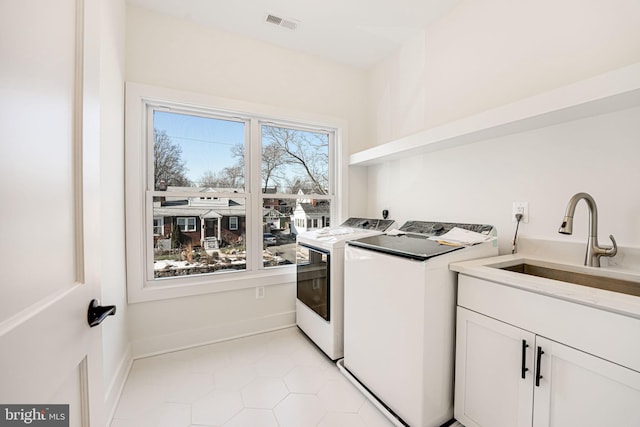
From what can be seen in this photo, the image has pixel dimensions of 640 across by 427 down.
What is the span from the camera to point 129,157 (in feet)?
6.64

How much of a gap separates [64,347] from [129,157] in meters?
1.77

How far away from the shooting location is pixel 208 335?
234 cm

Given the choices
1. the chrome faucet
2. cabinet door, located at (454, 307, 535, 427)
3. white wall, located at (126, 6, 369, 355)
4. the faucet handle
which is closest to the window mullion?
white wall, located at (126, 6, 369, 355)

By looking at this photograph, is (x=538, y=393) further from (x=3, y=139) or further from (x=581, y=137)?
(x=3, y=139)

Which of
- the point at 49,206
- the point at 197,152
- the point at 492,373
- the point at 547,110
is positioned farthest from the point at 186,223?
the point at 547,110

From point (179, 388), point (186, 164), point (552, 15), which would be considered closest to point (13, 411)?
point (179, 388)

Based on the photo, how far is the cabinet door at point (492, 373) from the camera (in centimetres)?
116

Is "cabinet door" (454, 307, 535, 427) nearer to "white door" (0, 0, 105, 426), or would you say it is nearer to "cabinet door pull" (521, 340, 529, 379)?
"cabinet door pull" (521, 340, 529, 379)

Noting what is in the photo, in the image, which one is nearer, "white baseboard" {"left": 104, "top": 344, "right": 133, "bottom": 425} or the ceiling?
"white baseboard" {"left": 104, "top": 344, "right": 133, "bottom": 425}

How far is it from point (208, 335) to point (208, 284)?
45 centimetres

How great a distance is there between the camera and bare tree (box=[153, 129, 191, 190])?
223cm

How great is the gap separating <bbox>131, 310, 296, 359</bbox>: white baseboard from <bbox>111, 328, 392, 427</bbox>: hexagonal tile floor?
0.20 ft
